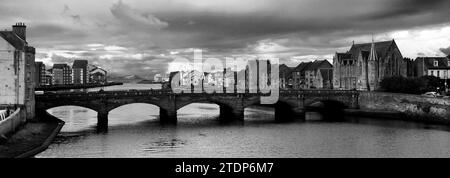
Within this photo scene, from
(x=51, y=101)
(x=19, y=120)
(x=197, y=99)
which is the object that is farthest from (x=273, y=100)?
(x=19, y=120)

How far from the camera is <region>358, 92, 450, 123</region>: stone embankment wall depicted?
3159 inches

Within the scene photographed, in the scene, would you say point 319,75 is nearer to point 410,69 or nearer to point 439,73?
point 410,69

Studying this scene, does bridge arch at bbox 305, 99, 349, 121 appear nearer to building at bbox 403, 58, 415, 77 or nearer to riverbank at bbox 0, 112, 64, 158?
building at bbox 403, 58, 415, 77

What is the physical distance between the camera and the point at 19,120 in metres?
59.9

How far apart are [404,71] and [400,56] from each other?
189 inches

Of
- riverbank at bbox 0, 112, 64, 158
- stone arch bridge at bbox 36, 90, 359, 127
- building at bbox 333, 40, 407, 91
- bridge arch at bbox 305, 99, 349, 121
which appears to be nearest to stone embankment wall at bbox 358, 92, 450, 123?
stone arch bridge at bbox 36, 90, 359, 127

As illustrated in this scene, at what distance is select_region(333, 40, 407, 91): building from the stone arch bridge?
25481 mm

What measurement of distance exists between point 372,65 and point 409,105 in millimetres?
40949

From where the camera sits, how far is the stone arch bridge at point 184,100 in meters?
75.7

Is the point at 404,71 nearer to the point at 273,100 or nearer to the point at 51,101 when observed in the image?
the point at 273,100

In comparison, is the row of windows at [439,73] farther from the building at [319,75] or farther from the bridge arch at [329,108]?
the bridge arch at [329,108]

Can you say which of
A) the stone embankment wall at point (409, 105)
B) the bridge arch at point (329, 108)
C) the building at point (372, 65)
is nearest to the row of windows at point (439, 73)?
the building at point (372, 65)

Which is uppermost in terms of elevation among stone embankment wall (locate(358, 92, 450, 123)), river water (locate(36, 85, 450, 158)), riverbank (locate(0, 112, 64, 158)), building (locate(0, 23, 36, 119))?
building (locate(0, 23, 36, 119))
